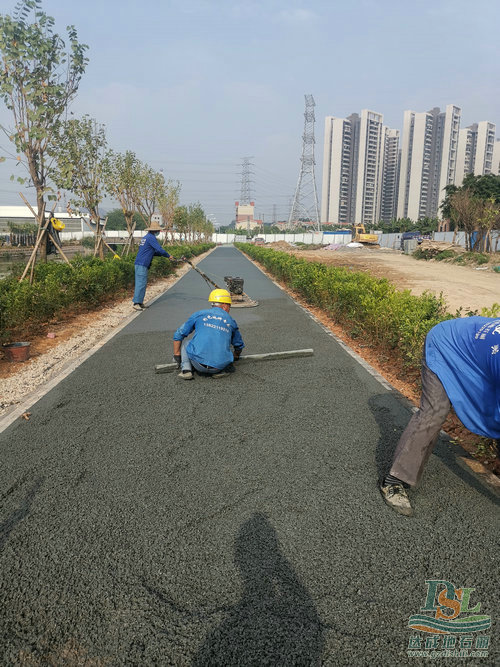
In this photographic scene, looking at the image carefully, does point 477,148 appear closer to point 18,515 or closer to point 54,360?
point 54,360

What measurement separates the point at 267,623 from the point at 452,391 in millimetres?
1533

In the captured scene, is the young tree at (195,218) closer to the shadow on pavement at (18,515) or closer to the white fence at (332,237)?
the white fence at (332,237)

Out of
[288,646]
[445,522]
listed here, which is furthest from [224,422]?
[288,646]

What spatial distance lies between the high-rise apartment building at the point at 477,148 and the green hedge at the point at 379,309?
309ft

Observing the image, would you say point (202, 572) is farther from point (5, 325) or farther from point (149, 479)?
point (5, 325)

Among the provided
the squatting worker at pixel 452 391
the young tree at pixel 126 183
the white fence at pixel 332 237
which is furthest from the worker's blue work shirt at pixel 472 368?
the white fence at pixel 332 237

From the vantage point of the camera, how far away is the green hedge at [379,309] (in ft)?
17.6

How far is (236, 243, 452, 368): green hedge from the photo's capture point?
5359 millimetres

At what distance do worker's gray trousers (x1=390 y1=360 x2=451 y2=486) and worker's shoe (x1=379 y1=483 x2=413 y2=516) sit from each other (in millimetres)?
94

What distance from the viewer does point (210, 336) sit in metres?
4.82

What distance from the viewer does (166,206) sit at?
3144 cm

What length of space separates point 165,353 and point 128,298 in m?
6.45

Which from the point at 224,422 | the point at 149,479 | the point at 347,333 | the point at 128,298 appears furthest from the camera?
the point at 128,298

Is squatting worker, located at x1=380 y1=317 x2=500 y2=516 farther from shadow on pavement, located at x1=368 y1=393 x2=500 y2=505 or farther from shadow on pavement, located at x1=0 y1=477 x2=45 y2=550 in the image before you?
shadow on pavement, located at x1=0 y1=477 x2=45 y2=550
